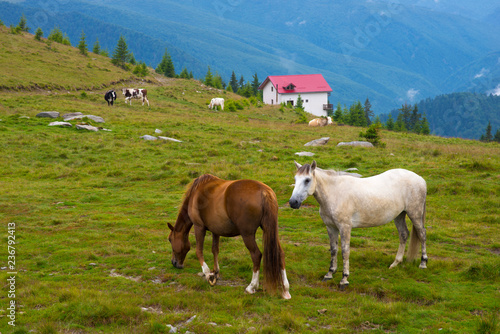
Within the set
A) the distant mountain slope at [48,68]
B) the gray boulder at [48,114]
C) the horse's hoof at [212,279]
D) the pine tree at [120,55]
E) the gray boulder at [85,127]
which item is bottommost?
the horse's hoof at [212,279]

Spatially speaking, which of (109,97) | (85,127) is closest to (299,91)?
(109,97)

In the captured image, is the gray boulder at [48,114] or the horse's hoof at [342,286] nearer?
the horse's hoof at [342,286]

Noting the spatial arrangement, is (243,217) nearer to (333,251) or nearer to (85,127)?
(333,251)

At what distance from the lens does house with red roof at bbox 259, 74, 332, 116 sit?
90438mm

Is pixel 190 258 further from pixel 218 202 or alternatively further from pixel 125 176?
pixel 125 176

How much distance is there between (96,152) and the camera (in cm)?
2069

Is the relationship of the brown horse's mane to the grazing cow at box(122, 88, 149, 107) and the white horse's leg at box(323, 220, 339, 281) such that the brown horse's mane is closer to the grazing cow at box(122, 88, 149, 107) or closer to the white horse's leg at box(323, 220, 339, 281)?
the white horse's leg at box(323, 220, 339, 281)

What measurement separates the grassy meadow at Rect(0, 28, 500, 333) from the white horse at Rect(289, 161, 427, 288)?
668 millimetres

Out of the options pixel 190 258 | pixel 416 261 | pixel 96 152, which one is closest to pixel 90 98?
pixel 96 152

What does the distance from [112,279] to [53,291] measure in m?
1.10

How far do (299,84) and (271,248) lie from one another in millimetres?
89565

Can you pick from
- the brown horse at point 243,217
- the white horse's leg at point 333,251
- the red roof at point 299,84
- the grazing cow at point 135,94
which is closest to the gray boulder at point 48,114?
the grazing cow at point 135,94

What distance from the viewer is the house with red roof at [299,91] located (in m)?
90.4

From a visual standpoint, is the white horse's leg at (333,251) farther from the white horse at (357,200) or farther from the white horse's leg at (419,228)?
the white horse's leg at (419,228)
